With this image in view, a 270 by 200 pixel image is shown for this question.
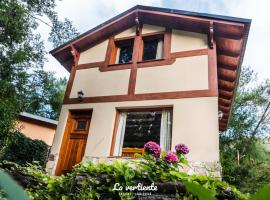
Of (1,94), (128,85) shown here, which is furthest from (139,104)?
(1,94)

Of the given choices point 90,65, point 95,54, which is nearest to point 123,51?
point 95,54

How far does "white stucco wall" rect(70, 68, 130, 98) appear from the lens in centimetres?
705

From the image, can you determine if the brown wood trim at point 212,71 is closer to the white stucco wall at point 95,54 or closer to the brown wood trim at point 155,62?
the brown wood trim at point 155,62

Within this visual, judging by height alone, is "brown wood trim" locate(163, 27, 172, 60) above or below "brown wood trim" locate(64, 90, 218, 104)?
above

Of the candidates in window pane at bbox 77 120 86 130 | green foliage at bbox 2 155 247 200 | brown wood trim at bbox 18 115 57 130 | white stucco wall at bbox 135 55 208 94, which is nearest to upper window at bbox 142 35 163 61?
white stucco wall at bbox 135 55 208 94

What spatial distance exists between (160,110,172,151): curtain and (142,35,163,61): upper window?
1895 mm

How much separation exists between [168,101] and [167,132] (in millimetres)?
771

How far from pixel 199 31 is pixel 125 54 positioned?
7.86ft

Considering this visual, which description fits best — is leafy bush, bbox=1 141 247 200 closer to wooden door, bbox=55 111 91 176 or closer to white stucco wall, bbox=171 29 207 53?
wooden door, bbox=55 111 91 176

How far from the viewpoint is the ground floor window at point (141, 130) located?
6.02 meters

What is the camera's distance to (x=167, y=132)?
19.7 feet

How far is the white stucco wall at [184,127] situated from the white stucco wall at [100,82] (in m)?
0.42

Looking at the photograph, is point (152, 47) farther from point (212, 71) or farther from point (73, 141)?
point (73, 141)

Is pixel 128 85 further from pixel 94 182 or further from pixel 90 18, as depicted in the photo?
pixel 90 18
